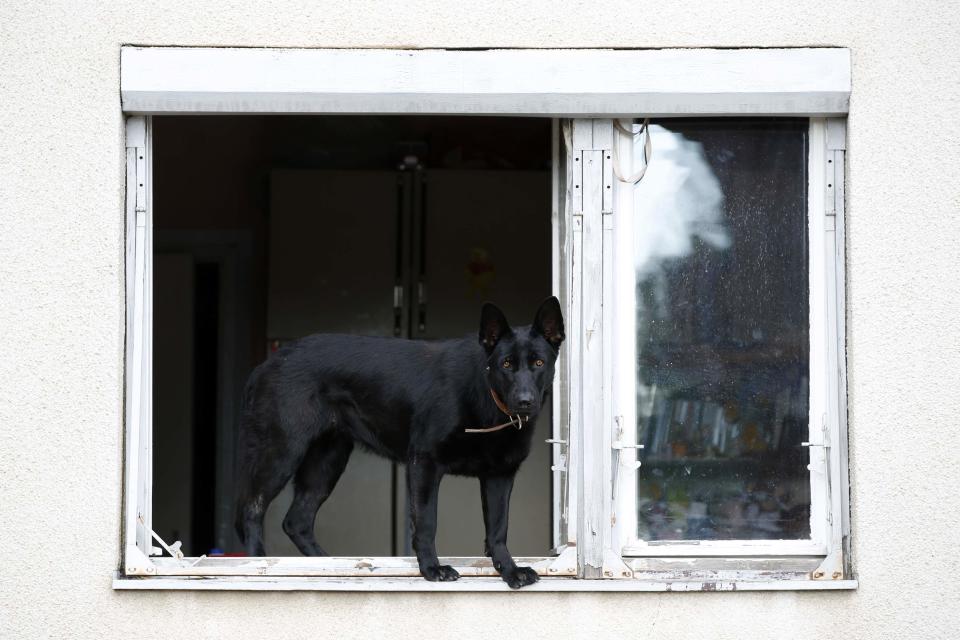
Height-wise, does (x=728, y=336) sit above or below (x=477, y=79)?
below

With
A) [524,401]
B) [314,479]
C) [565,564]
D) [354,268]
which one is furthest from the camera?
[354,268]

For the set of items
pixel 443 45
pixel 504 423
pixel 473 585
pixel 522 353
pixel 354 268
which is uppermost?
pixel 443 45

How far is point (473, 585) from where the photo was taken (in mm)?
3785

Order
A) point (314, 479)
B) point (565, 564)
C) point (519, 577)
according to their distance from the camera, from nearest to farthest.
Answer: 1. point (519, 577)
2. point (565, 564)
3. point (314, 479)

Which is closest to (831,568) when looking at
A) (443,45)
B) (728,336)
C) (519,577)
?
(728,336)

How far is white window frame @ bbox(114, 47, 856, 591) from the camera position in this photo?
3789 millimetres

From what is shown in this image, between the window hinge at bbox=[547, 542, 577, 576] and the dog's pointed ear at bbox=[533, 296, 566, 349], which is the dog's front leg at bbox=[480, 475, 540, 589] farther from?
the dog's pointed ear at bbox=[533, 296, 566, 349]

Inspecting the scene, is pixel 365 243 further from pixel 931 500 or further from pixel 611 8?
pixel 931 500

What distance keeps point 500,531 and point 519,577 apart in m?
0.19

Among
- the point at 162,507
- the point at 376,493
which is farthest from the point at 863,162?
the point at 162,507

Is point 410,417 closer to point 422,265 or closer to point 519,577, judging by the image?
point 519,577

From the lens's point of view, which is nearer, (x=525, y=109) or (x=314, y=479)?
(x=525, y=109)

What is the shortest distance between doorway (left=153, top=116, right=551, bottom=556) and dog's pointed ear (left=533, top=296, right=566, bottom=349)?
229cm

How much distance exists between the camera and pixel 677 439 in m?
3.96
